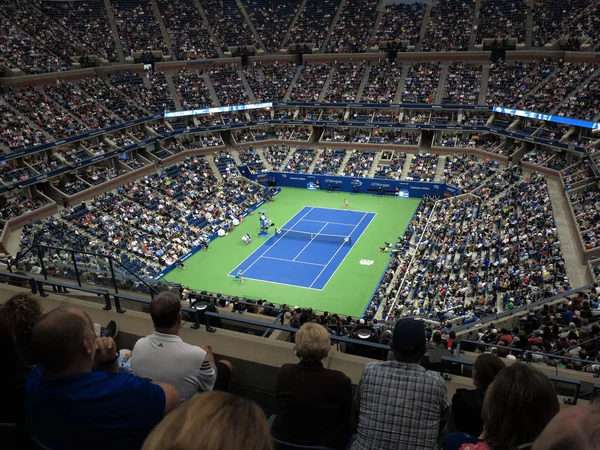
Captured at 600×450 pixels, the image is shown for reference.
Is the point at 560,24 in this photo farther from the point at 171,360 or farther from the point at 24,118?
the point at 171,360

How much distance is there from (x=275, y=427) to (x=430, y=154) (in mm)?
45447

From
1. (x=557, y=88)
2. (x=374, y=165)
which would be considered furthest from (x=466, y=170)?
(x=557, y=88)

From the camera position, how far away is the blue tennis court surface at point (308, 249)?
30297 mm

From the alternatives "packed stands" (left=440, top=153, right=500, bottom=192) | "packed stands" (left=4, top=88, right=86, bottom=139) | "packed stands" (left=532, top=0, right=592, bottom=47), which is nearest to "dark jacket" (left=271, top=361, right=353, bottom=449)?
"packed stands" (left=440, top=153, right=500, bottom=192)

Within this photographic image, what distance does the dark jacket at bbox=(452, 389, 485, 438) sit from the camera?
13.9 ft

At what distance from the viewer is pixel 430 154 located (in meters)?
46.7

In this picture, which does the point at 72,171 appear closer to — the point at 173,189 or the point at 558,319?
the point at 173,189

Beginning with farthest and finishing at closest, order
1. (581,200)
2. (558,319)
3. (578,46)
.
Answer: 1. (578,46)
2. (581,200)
3. (558,319)

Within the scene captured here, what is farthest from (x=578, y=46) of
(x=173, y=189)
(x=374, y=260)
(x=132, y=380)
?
(x=132, y=380)

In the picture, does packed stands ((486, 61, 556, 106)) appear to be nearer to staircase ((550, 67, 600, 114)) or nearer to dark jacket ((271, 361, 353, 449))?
staircase ((550, 67, 600, 114))

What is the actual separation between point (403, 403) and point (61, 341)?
2.49 metres

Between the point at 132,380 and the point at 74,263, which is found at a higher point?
the point at 74,263

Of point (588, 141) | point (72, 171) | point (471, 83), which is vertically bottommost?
point (72, 171)

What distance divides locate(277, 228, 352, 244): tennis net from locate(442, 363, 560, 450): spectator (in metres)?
31.7
